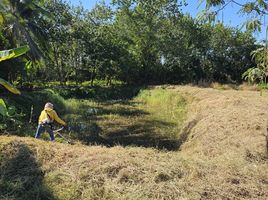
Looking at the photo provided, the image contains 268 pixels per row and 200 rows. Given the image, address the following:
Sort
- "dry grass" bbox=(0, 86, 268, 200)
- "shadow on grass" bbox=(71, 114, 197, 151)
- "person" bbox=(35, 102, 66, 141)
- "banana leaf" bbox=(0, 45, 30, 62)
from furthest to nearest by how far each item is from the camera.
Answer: "shadow on grass" bbox=(71, 114, 197, 151), "person" bbox=(35, 102, 66, 141), "banana leaf" bbox=(0, 45, 30, 62), "dry grass" bbox=(0, 86, 268, 200)

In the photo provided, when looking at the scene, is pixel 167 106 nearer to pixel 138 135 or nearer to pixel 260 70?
pixel 138 135

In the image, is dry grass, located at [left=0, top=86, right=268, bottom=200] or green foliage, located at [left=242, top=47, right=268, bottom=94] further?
green foliage, located at [left=242, top=47, right=268, bottom=94]

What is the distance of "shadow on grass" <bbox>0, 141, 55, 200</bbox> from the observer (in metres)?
6.00

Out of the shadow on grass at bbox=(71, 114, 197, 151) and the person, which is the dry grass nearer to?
the person

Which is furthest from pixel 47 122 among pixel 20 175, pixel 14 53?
pixel 20 175

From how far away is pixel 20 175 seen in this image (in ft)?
21.4

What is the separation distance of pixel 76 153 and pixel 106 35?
82.1 feet

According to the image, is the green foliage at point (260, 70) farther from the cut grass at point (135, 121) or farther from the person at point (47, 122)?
the person at point (47, 122)

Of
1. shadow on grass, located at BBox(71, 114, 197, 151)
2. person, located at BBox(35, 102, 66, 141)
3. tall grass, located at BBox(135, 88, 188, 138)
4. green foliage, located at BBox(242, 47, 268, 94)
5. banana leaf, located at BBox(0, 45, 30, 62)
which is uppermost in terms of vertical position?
banana leaf, located at BBox(0, 45, 30, 62)

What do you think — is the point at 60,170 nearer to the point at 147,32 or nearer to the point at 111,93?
the point at 111,93

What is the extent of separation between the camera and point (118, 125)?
50.3 feet

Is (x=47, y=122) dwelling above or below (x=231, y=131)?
above

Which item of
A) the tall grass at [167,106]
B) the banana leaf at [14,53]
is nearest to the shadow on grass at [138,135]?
the tall grass at [167,106]

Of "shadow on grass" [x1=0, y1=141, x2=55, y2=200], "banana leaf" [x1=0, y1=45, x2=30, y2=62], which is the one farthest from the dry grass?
"banana leaf" [x1=0, y1=45, x2=30, y2=62]
